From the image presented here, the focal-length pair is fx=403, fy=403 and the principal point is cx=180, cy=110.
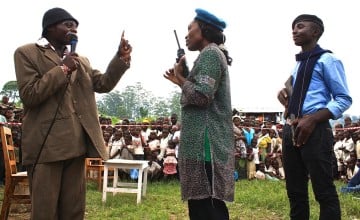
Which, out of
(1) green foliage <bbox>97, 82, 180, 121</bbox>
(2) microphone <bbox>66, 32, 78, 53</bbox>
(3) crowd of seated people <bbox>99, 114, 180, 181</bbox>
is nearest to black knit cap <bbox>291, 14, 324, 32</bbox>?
(2) microphone <bbox>66, 32, 78, 53</bbox>

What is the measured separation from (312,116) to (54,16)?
1.83 m

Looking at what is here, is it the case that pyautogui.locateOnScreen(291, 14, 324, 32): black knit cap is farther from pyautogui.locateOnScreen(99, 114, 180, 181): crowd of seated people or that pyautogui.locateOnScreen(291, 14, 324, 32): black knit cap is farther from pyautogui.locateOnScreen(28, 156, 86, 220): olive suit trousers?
pyautogui.locateOnScreen(99, 114, 180, 181): crowd of seated people

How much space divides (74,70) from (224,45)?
98 cm

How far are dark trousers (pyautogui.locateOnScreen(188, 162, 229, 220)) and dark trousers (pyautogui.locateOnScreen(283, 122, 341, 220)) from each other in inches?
28.5

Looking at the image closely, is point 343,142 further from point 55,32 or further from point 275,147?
point 55,32

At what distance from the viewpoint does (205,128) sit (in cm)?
244

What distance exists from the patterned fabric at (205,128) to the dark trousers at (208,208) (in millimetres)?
54

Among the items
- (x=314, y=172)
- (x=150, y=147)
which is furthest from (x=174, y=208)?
(x=150, y=147)

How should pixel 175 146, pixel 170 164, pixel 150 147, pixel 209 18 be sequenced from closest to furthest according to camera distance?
1. pixel 209 18
2. pixel 170 164
3. pixel 175 146
4. pixel 150 147

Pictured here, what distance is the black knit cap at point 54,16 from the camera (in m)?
→ 2.54

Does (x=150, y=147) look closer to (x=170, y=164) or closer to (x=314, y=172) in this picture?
(x=170, y=164)

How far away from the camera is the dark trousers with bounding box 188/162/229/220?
2422 mm

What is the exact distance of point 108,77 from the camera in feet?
8.97

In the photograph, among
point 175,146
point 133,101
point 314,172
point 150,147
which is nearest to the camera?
point 314,172
